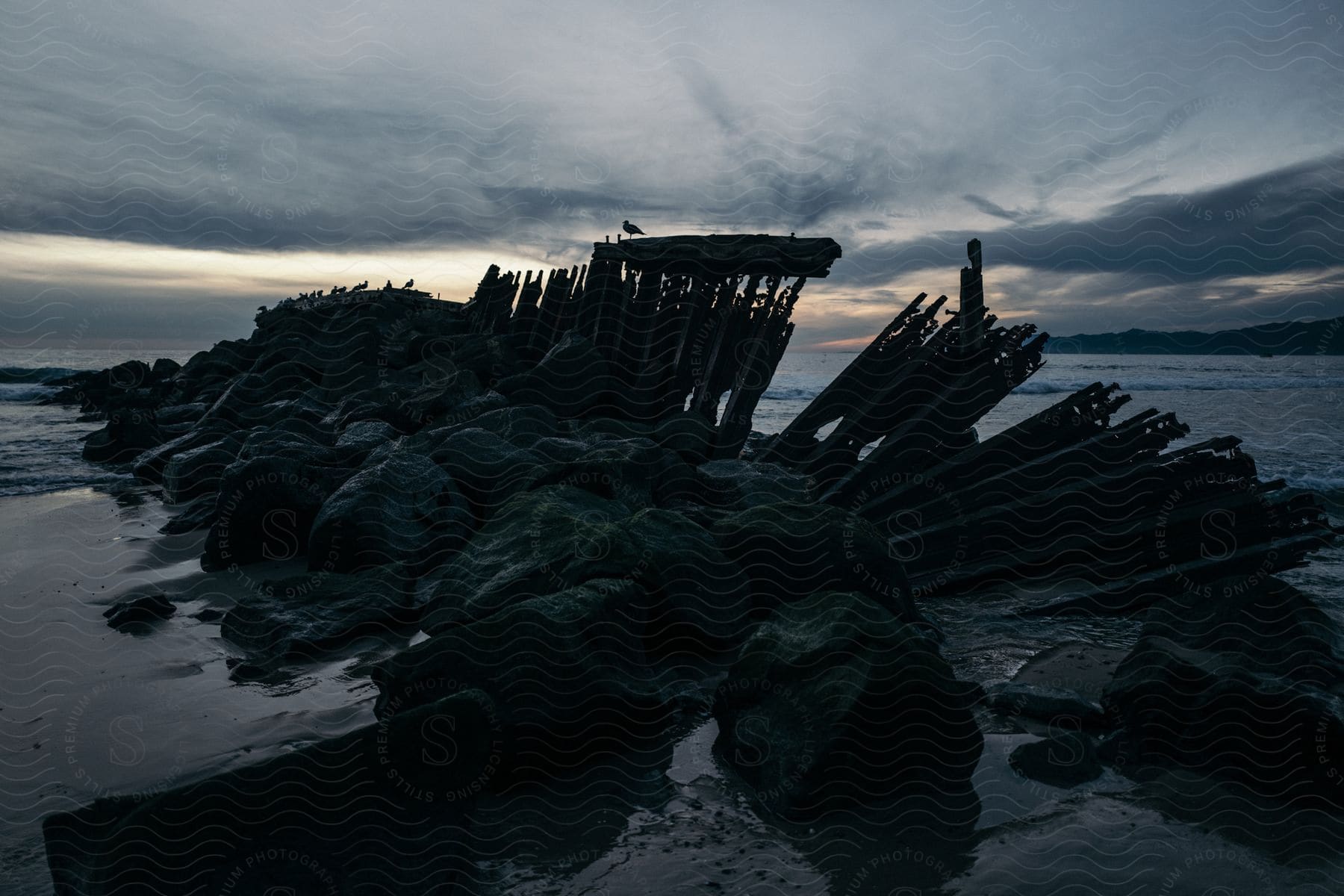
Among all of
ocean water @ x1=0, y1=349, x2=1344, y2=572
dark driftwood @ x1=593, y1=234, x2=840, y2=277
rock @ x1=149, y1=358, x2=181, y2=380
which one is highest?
dark driftwood @ x1=593, y1=234, x2=840, y2=277

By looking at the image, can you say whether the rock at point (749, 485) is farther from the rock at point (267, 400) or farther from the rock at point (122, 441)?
the rock at point (122, 441)

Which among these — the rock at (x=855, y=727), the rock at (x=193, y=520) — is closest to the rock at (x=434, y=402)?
the rock at (x=193, y=520)

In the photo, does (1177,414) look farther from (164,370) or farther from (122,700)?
(164,370)

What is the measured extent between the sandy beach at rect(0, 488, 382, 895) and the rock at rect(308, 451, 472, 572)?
796 millimetres

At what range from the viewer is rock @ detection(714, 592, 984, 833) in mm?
2959

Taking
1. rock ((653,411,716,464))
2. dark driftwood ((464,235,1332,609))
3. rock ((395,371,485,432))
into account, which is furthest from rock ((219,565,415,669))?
rock ((395,371,485,432))

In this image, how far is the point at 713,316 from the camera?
998 centimetres

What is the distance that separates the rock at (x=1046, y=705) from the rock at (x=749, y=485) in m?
2.15

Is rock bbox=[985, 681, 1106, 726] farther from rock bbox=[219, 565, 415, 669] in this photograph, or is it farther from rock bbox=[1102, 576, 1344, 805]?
rock bbox=[219, 565, 415, 669]

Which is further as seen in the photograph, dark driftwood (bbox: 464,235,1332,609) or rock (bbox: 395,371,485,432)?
rock (bbox: 395,371,485,432)

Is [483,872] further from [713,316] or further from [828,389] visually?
[713,316]

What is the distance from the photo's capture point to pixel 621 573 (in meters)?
3.98

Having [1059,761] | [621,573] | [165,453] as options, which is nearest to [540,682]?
[621,573]

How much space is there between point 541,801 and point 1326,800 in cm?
312
